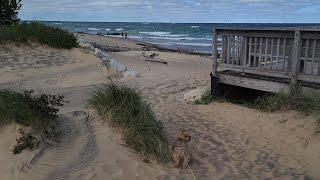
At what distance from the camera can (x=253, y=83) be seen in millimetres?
8859

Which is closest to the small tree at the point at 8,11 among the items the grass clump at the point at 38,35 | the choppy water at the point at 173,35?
the grass clump at the point at 38,35

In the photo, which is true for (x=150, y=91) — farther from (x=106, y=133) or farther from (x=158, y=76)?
(x=106, y=133)

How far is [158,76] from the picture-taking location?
13.2 meters

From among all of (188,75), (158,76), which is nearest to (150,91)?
(158,76)

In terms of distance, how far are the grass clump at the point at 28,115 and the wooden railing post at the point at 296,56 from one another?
15.3 ft

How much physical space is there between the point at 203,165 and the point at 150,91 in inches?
199

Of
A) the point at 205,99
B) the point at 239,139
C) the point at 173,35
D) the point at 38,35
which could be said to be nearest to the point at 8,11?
the point at 38,35

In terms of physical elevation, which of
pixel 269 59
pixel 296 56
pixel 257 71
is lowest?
pixel 257 71

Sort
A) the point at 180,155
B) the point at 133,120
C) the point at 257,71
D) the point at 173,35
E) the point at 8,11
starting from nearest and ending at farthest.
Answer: the point at 180,155
the point at 133,120
the point at 257,71
the point at 8,11
the point at 173,35

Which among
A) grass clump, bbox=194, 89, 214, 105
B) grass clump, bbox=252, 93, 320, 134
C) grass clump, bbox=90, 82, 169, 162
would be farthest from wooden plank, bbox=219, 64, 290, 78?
grass clump, bbox=90, 82, 169, 162

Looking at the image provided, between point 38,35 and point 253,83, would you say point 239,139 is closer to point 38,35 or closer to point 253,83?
point 253,83

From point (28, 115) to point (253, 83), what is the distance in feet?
16.1

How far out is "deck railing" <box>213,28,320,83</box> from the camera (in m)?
7.97

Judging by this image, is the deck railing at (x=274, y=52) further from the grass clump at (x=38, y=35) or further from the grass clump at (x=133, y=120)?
the grass clump at (x=38, y=35)
